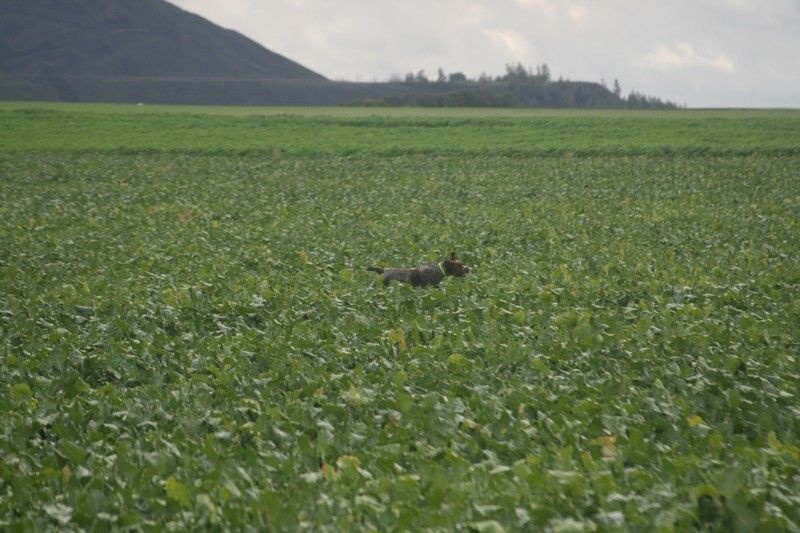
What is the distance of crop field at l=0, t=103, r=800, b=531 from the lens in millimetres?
5141

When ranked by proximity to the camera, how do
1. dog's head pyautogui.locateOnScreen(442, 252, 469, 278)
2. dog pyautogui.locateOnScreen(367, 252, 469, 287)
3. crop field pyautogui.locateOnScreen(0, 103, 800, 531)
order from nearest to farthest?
crop field pyautogui.locateOnScreen(0, 103, 800, 531) → dog pyautogui.locateOnScreen(367, 252, 469, 287) → dog's head pyautogui.locateOnScreen(442, 252, 469, 278)

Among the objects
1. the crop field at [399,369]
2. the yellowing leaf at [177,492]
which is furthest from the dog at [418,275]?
the yellowing leaf at [177,492]

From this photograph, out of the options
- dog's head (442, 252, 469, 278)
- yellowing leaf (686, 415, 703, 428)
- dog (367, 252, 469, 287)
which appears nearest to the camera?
yellowing leaf (686, 415, 703, 428)

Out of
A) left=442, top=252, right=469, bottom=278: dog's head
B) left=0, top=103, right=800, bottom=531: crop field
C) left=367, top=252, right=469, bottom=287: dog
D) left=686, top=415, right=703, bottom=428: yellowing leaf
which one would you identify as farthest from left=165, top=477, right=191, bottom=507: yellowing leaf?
left=442, top=252, right=469, bottom=278: dog's head

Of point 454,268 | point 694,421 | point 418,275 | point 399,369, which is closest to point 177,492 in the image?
point 399,369

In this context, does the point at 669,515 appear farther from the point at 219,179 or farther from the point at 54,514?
the point at 219,179

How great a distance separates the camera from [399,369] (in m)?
8.04

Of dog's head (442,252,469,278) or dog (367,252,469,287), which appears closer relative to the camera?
dog (367,252,469,287)

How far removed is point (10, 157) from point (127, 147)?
6046 mm

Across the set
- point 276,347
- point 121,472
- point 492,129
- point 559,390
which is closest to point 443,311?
point 276,347

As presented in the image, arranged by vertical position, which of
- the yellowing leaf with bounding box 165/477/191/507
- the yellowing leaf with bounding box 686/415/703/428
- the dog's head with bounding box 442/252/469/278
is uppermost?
the yellowing leaf with bounding box 686/415/703/428

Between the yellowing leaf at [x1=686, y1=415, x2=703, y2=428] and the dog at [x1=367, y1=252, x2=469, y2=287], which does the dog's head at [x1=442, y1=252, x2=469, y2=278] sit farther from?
the yellowing leaf at [x1=686, y1=415, x2=703, y2=428]

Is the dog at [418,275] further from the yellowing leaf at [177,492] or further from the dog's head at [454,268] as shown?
the yellowing leaf at [177,492]

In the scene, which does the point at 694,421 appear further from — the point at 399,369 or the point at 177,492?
the point at 177,492
